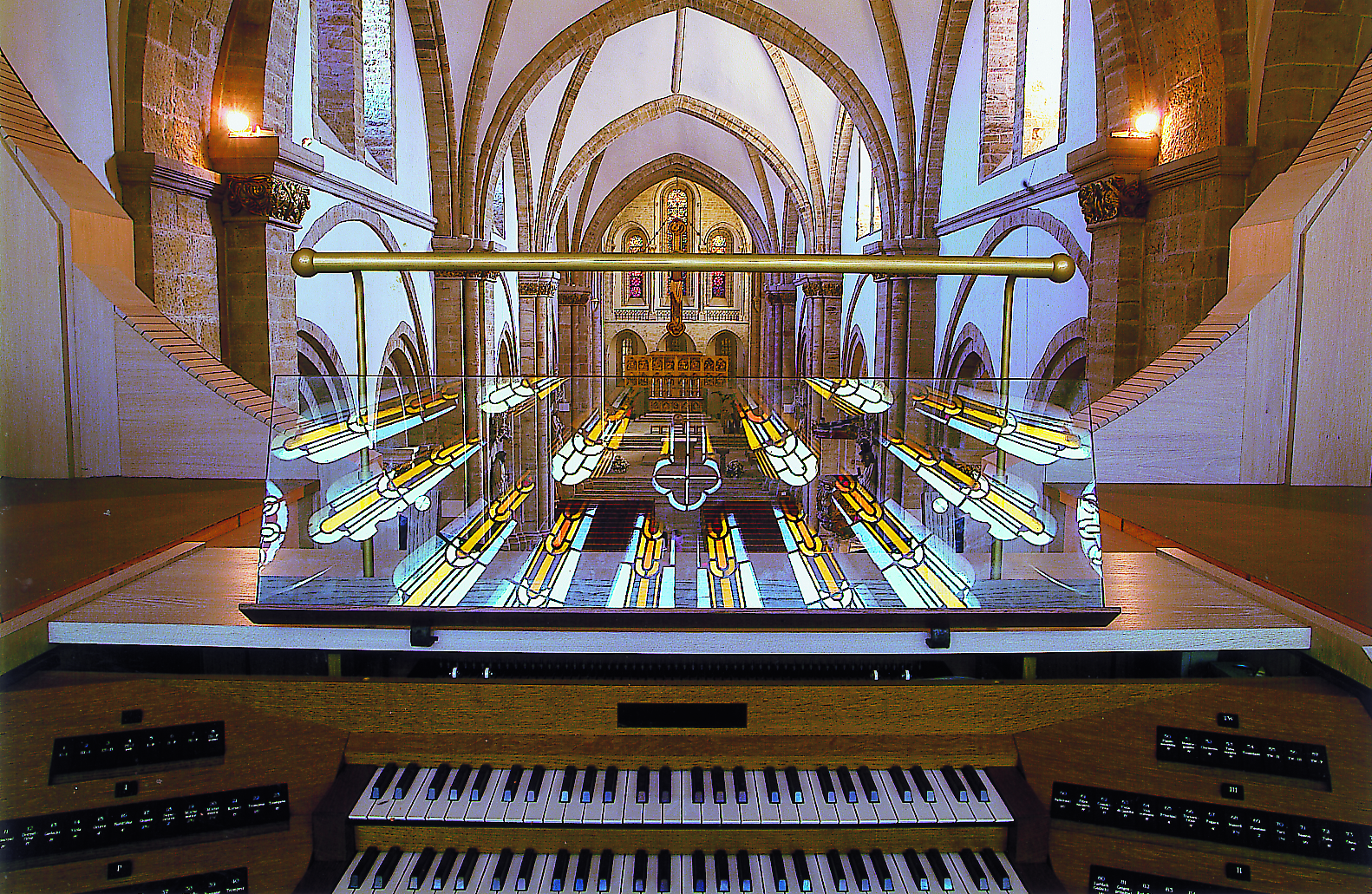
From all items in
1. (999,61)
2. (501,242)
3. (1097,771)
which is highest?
(999,61)

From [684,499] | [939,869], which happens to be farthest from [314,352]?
[939,869]

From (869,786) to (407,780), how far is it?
1.11 meters

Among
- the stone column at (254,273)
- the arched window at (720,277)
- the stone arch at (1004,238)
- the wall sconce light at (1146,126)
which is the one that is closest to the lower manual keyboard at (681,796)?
the stone column at (254,273)

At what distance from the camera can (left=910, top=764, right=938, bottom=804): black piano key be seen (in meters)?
1.88

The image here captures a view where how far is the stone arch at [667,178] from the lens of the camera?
22.2 metres

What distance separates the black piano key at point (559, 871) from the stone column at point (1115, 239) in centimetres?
461

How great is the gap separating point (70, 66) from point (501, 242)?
1033 cm

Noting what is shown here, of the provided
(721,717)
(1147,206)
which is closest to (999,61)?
(1147,206)

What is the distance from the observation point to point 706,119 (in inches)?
647

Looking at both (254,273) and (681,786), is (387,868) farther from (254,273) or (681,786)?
(254,273)

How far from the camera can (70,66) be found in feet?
12.5

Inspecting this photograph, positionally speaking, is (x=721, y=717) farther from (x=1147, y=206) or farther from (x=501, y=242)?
(x=501, y=242)

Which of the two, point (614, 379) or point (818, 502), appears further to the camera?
point (614, 379)

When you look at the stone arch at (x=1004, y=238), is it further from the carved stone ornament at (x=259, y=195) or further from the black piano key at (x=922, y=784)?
the carved stone ornament at (x=259, y=195)
